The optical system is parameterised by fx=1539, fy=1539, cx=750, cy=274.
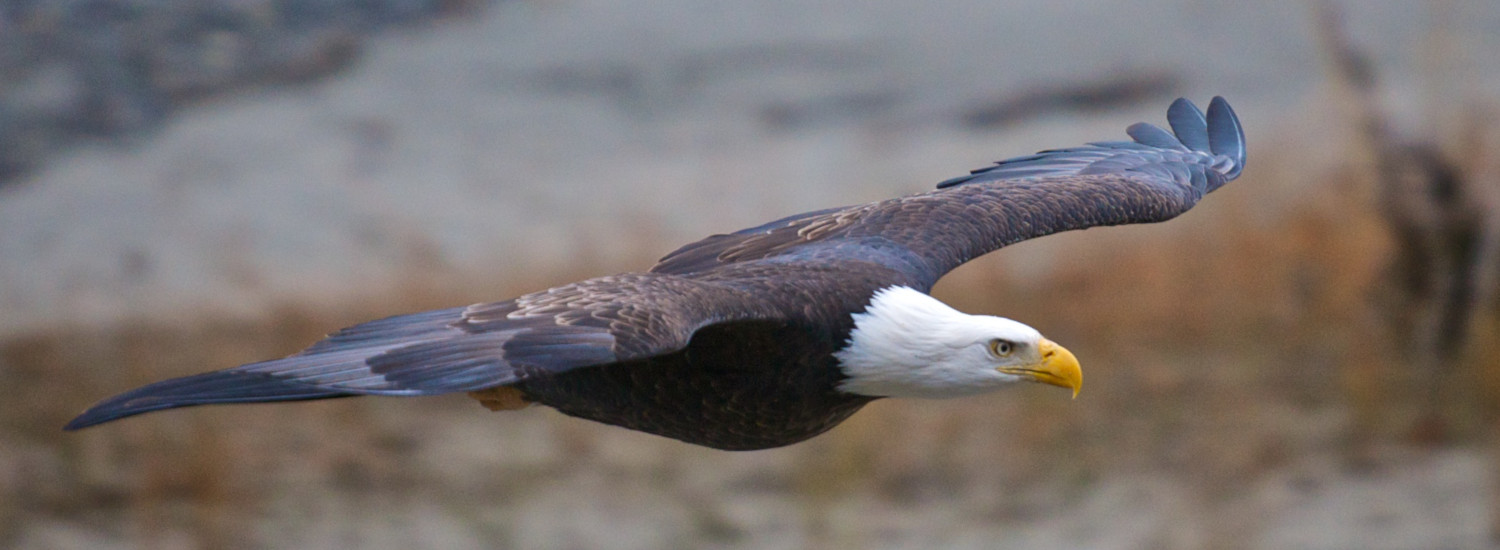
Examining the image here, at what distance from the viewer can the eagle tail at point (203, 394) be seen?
2.98 meters

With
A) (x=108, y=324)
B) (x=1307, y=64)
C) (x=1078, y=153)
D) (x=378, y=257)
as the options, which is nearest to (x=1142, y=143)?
(x=1078, y=153)

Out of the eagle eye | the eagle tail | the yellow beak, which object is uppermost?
the eagle tail

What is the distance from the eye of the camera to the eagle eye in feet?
12.7

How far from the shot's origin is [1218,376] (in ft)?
34.1

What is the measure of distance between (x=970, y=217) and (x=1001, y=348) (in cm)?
91

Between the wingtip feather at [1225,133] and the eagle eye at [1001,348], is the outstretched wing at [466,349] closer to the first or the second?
the eagle eye at [1001,348]

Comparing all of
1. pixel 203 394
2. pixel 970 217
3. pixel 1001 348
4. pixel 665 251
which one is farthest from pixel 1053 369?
pixel 665 251

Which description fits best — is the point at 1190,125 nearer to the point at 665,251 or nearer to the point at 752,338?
the point at 752,338

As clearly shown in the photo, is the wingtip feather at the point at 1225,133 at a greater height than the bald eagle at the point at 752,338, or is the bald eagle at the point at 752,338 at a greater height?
the wingtip feather at the point at 1225,133

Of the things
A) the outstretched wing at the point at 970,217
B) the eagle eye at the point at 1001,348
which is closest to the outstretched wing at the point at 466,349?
the eagle eye at the point at 1001,348

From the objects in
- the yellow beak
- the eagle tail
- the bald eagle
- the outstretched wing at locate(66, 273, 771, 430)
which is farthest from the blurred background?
the eagle tail

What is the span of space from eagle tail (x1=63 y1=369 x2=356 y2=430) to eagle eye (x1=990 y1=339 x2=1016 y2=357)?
5.34ft

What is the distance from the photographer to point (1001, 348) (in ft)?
12.8

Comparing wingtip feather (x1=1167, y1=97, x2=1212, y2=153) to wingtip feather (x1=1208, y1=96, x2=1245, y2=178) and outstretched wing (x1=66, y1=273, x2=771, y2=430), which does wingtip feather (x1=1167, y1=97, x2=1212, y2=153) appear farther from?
outstretched wing (x1=66, y1=273, x2=771, y2=430)
